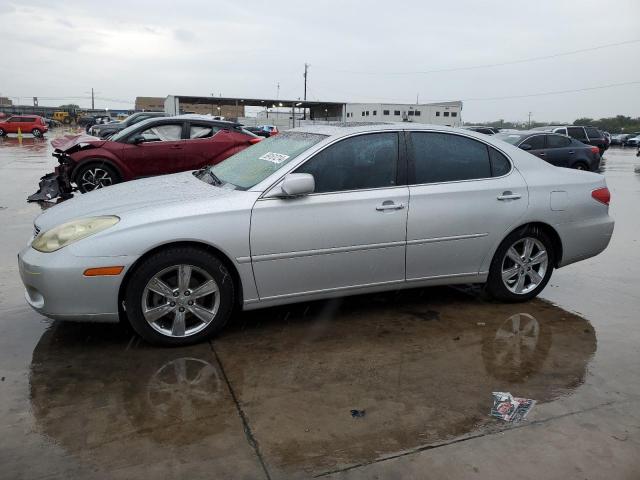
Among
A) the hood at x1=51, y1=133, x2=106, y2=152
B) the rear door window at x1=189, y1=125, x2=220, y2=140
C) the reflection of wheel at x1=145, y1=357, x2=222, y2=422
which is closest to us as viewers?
the reflection of wheel at x1=145, y1=357, x2=222, y2=422

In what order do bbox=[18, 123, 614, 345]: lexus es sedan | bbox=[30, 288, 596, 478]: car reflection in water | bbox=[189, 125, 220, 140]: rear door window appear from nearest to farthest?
bbox=[30, 288, 596, 478]: car reflection in water → bbox=[18, 123, 614, 345]: lexus es sedan → bbox=[189, 125, 220, 140]: rear door window

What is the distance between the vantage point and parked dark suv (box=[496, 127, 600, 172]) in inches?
577

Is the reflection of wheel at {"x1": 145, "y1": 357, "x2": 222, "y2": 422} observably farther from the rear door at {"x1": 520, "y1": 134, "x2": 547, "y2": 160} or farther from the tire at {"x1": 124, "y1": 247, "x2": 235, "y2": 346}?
the rear door at {"x1": 520, "y1": 134, "x2": 547, "y2": 160}

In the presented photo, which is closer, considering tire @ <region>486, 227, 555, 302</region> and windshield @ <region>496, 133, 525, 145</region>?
tire @ <region>486, 227, 555, 302</region>

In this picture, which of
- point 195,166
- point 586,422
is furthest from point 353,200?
point 195,166

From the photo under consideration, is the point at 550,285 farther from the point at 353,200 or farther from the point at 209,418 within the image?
the point at 209,418

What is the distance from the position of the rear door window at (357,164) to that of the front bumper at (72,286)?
1466 mm

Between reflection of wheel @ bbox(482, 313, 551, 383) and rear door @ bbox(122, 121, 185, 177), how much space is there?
6.84 meters

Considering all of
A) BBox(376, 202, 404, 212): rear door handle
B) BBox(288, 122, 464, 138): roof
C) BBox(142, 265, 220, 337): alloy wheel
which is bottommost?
BBox(142, 265, 220, 337): alloy wheel

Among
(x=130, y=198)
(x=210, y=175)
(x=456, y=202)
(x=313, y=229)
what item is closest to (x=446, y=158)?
(x=456, y=202)

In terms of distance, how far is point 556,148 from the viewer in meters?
15.0

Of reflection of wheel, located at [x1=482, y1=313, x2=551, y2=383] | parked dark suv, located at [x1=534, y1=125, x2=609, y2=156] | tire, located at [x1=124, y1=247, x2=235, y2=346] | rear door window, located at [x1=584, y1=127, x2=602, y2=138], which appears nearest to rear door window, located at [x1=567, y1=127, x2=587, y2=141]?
parked dark suv, located at [x1=534, y1=125, x2=609, y2=156]

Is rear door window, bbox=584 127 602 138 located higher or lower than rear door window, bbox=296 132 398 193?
higher

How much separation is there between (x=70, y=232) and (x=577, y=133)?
2217 centimetres
